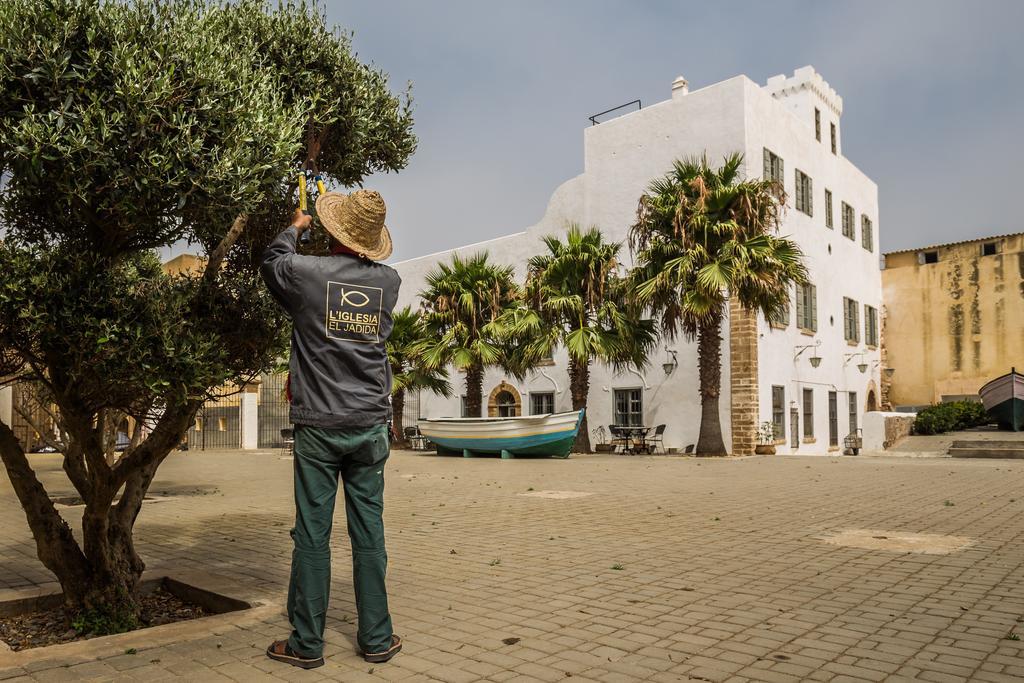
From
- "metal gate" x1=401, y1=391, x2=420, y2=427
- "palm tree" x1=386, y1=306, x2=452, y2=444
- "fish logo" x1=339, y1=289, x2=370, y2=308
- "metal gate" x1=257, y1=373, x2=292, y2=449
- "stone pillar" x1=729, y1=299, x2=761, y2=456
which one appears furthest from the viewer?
"metal gate" x1=401, y1=391, x2=420, y2=427

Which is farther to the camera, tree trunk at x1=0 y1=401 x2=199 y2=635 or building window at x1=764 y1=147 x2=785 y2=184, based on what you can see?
building window at x1=764 y1=147 x2=785 y2=184

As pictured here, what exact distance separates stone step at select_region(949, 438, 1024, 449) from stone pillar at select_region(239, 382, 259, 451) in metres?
25.5

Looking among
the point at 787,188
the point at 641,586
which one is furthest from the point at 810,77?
the point at 641,586

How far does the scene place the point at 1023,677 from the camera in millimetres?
3736

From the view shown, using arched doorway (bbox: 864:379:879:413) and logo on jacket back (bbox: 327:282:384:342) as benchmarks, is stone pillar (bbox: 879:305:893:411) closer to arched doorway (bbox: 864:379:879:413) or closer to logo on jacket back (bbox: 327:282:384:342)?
arched doorway (bbox: 864:379:879:413)

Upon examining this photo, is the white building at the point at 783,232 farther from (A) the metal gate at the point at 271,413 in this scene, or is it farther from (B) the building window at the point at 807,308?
(A) the metal gate at the point at 271,413

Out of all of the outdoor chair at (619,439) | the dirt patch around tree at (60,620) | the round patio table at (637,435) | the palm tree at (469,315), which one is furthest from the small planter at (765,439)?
the dirt patch around tree at (60,620)

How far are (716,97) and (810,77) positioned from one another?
6546 mm

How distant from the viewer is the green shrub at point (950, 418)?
28.1m

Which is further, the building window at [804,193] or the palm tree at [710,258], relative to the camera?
the building window at [804,193]

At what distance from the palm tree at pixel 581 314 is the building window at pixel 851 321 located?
11.6m

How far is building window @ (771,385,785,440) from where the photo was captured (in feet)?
80.6

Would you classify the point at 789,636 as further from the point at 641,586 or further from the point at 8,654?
the point at 8,654

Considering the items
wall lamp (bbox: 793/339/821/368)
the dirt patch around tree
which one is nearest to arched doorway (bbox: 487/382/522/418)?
wall lamp (bbox: 793/339/821/368)
